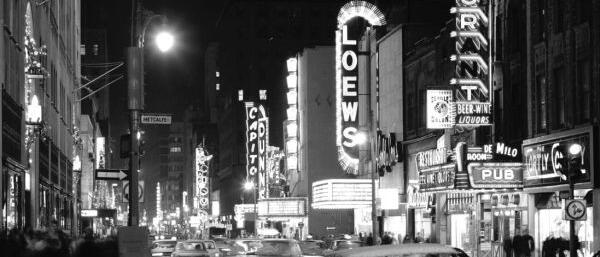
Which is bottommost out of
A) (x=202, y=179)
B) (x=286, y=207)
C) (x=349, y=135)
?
(x=286, y=207)

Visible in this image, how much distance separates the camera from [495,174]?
39156mm

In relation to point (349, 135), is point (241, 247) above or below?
below

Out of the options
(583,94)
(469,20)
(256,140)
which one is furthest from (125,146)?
(256,140)

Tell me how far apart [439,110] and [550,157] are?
913cm

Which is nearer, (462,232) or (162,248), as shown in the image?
(162,248)

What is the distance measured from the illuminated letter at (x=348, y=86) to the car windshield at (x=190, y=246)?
949 inches

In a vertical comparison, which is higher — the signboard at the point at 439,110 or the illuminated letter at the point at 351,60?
the illuminated letter at the point at 351,60

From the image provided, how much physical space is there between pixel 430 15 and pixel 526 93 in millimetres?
26122

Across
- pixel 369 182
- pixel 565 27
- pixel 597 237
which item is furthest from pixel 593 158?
pixel 369 182

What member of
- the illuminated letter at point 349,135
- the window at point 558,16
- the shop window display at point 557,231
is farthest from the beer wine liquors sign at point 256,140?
the window at point 558,16

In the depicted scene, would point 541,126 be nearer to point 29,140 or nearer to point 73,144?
point 29,140

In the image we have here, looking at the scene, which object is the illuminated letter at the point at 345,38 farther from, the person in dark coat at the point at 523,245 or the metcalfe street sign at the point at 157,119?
the metcalfe street sign at the point at 157,119

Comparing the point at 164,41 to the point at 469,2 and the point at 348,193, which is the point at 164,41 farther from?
the point at 348,193

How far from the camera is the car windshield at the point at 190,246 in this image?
3772 cm
